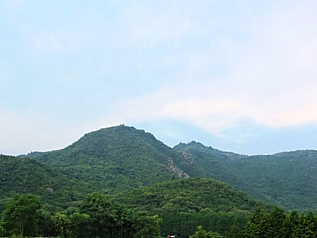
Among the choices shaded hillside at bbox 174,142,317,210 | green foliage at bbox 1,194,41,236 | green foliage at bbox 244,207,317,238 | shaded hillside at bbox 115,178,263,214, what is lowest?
green foliage at bbox 244,207,317,238

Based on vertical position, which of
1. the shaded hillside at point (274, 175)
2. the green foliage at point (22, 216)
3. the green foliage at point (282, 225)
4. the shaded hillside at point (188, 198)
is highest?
the shaded hillside at point (274, 175)

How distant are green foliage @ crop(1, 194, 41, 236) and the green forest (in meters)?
0.07

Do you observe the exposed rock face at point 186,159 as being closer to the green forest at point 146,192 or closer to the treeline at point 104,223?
the green forest at point 146,192

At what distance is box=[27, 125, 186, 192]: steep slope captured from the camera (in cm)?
8700

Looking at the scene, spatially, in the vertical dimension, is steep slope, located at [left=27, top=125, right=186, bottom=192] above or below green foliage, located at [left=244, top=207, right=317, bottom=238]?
above

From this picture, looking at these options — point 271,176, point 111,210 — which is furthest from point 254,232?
point 271,176

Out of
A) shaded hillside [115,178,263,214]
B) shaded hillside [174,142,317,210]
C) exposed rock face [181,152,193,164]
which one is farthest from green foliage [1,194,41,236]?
exposed rock face [181,152,193,164]

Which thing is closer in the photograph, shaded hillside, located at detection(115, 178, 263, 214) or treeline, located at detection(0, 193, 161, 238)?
treeline, located at detection(0, 193, 161, 238)

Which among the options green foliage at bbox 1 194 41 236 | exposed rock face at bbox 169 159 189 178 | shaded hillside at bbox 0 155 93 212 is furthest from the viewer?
exposed rock face at bbox 169 159 189 178

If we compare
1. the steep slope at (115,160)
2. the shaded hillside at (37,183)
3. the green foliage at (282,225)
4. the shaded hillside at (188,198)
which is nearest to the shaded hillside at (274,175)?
the steep slope at (115,160)

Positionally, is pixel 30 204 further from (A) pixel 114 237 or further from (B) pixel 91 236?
(A) pixel 114 237

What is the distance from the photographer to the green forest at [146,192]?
30922mm

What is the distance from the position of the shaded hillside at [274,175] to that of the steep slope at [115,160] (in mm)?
12839

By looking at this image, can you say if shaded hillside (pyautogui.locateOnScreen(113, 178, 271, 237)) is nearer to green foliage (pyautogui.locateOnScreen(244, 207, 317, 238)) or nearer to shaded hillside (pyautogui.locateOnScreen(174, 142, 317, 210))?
green foliage (pyautogui.locateOnScreen(244, 207, 317, 238))
